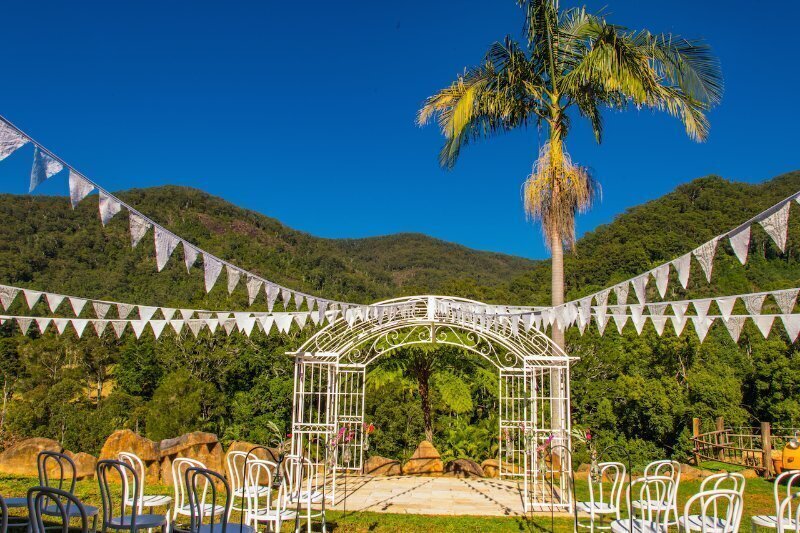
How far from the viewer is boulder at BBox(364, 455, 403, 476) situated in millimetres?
10305

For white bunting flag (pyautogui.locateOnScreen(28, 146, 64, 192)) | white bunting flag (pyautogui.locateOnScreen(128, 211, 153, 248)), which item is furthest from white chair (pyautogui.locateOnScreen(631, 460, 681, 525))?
white bunting flag (pyautogui.locateOnScreen(28, 146, 64, 192))

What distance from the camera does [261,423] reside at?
2061 centimetres

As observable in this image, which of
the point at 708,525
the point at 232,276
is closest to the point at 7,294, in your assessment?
the point at 232,276

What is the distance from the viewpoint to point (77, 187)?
4082mm

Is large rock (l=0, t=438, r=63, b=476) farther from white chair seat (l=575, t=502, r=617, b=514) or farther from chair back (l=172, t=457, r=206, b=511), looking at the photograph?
white chair seat (l=575, t=502, r=617, b=514)

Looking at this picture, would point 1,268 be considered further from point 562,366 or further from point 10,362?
point 562,366

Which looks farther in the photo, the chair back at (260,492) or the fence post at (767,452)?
the fence post at (767,452)

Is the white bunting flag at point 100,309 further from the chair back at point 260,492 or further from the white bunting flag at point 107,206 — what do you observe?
the white bunting flag at point 107,206

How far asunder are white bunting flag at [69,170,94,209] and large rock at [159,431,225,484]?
625 centimetres

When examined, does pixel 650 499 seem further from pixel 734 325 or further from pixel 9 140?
pixel 9 140

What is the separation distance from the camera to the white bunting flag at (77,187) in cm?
405

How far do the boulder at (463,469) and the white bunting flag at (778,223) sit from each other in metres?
7.28

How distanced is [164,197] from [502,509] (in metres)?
40.0

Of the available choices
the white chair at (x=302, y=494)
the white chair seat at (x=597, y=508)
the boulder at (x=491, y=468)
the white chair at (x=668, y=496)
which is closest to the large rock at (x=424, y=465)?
the boulder at (x=491, y=468)
